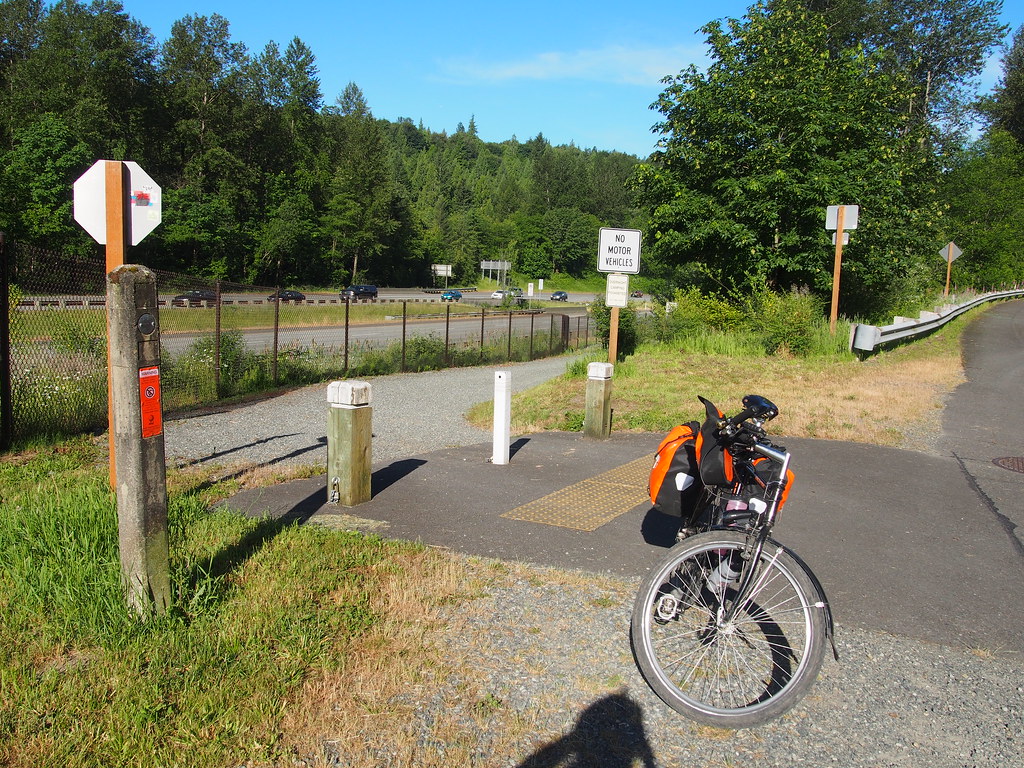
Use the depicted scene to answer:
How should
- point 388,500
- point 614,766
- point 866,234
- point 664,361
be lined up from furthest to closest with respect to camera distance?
Answer: point 866,234 < point 664,361 < point 388,500 < point 614,766

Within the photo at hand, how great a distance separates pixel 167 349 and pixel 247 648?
408 inches

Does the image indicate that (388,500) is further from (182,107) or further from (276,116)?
(276,116)

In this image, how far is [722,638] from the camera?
3709 millimetres

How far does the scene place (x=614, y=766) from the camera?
3.10 metres

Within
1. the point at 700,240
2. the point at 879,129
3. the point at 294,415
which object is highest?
the point at 879,129

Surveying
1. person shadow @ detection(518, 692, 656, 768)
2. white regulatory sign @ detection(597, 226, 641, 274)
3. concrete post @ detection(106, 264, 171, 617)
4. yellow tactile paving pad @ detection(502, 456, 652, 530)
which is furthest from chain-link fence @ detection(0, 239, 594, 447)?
person shadow @ detection(518, 692, 656, 768)

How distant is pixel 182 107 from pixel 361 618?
77.4m

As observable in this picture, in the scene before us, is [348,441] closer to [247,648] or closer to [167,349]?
[247,648]

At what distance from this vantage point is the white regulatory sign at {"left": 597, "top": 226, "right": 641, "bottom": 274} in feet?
36.4

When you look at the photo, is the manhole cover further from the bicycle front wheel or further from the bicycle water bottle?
the bicycle water bottle

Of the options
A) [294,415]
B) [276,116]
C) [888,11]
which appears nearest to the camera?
[294,415]

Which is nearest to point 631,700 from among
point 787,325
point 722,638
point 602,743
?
point 602,743

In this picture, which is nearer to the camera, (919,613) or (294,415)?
(919,613)

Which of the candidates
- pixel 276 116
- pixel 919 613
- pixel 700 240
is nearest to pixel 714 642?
pixel 919 613
